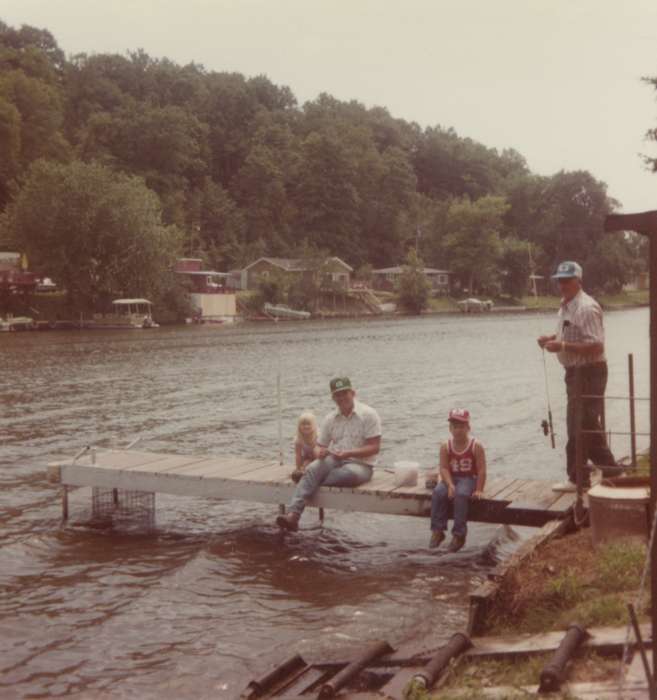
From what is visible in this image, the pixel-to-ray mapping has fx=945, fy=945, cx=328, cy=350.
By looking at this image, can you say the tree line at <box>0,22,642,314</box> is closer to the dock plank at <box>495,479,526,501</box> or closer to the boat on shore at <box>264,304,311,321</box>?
the boat on shore at <box>264,304,311,321</box>

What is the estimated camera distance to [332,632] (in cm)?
917

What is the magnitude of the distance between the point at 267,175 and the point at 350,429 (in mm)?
145904

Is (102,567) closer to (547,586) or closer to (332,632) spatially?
(332,632)

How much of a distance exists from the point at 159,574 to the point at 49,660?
110 inches

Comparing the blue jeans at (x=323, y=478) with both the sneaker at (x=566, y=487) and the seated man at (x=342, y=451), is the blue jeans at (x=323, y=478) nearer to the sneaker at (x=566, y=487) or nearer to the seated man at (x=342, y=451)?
the seated man at (x=342, y=451)

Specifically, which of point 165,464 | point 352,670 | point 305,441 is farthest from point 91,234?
point 352,670

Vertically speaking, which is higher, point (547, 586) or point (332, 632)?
point (547, 586)

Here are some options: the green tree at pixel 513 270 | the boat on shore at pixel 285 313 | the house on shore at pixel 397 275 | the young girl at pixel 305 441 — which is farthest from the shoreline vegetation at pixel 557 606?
the green tree at pixel 513 270

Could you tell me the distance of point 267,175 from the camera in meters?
155

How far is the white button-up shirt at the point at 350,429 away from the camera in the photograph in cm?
1221

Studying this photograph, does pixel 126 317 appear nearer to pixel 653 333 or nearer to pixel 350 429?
pixel 350 429

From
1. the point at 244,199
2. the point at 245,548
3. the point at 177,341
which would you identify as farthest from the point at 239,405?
the point at 244,199

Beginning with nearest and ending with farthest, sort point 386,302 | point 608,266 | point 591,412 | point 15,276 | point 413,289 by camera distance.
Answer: point 591,412, point 15,276, point 413,289, point 386,302, point 608,266

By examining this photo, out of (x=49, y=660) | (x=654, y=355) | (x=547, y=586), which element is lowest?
(x=49, y=660)
